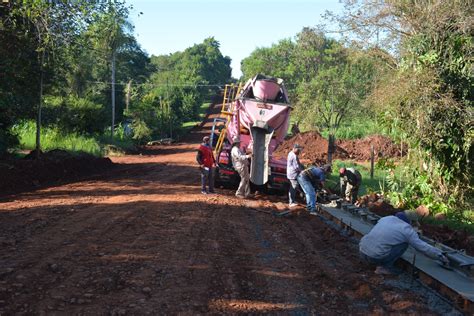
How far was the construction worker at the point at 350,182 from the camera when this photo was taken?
12.9 m

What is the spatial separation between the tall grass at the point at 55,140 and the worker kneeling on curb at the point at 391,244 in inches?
708

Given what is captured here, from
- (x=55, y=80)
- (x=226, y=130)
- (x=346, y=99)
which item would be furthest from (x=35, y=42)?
(x=346, y=99)

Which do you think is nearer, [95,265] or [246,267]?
[95,265]

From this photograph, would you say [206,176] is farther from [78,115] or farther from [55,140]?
[78,115]

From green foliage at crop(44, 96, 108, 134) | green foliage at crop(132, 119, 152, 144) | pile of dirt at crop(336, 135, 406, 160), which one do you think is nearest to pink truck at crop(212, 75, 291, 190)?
green foliage at crop(44, 96, 108, 134)

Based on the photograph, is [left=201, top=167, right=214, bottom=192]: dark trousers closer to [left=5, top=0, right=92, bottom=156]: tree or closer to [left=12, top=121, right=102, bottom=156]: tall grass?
[left=5, top=0, right=92, bottom=156]: tree

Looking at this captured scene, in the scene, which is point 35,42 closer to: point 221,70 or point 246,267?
point 246,267

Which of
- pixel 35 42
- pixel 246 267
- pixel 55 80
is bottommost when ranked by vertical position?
pixel 246 267

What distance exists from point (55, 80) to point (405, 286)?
1515cm

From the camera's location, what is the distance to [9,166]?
14.3m

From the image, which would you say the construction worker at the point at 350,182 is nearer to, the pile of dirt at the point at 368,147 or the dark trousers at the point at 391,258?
the dark trousers at the point at 391,258

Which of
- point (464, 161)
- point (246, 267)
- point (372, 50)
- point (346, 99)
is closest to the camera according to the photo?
point (246, 267)

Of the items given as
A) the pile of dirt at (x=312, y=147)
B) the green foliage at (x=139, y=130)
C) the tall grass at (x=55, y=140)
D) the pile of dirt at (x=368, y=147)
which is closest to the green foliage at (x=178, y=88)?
the green foliage at (x=139, y=130)

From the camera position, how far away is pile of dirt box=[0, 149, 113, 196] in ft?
45.4
